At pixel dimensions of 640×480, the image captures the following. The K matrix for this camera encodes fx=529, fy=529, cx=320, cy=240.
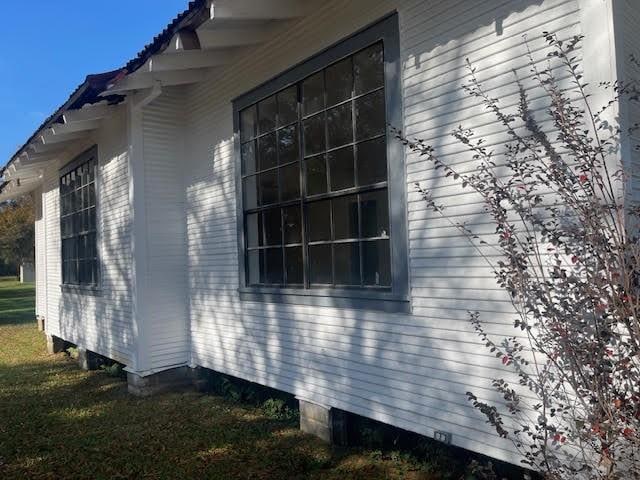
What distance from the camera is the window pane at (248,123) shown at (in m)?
5.96

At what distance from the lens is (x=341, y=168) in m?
4.76

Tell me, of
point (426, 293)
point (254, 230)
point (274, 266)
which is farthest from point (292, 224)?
point (426, 293)

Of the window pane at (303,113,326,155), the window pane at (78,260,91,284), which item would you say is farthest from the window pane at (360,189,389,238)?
the window pane at (78,260,91,284)

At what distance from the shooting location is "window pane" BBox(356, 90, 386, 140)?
435cm

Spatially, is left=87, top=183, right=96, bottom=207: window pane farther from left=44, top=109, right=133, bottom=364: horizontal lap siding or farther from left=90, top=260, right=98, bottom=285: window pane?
left=90, top=260, right=98, bottom=285: window pane

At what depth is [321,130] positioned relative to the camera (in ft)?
16.4

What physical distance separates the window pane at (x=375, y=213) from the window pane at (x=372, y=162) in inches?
4.8

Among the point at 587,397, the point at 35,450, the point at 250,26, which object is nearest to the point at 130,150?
the point at 250,26

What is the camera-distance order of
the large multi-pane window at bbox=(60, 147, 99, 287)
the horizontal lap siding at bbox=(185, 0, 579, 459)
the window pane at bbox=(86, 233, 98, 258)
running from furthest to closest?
1. the large multi-pane window at bbox=(60, 147, 99, 287)
2. the window pane at bbox=(86, 233, 98, 258)
3. the horizontal lap siding at bbox=(185, 0, 579, 459)

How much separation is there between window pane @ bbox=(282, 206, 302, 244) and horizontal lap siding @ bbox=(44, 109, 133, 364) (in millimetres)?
2717

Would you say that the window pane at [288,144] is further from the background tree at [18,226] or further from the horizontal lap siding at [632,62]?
the background tree at [18,226]

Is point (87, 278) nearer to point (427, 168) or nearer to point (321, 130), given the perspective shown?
point (321, 130)

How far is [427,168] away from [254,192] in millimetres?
2599

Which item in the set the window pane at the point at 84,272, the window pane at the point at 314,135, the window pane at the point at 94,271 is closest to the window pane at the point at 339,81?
the window pane at the point at 314,135
